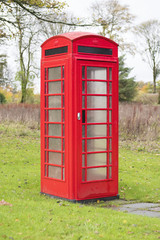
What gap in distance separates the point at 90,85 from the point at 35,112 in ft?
46.1

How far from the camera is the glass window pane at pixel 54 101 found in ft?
19.7

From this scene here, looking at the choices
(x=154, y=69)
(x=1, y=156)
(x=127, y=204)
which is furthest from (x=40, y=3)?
(x=154, y=69)

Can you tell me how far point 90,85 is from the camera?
5.93m

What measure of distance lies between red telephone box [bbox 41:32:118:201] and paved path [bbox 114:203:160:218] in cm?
48

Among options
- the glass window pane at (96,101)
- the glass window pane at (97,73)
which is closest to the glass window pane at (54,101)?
the glass window pane at (96,101)

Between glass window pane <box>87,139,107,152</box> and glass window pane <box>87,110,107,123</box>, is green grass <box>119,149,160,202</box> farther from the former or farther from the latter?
glass window pane <box>87,110,107,123</box>

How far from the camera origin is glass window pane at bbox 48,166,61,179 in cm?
607

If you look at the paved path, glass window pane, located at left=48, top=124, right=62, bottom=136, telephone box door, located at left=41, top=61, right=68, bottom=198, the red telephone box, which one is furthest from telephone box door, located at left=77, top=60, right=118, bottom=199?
the paved path

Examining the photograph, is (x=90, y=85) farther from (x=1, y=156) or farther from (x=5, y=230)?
(x=1, y=156)

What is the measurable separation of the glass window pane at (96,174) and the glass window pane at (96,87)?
128cm

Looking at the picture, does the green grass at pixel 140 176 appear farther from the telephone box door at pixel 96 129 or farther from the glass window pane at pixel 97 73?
the glass window pane at pixel 97 73

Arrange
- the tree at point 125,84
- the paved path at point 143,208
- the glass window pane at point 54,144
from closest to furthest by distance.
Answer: the paved path at point 143,208, the glass window pane at point 54,144, the tree at point 125,84

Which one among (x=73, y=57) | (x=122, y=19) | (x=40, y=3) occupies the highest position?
(x=122, y=19)

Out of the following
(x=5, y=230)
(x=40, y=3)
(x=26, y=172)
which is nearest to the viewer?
(x=5, y=230)
